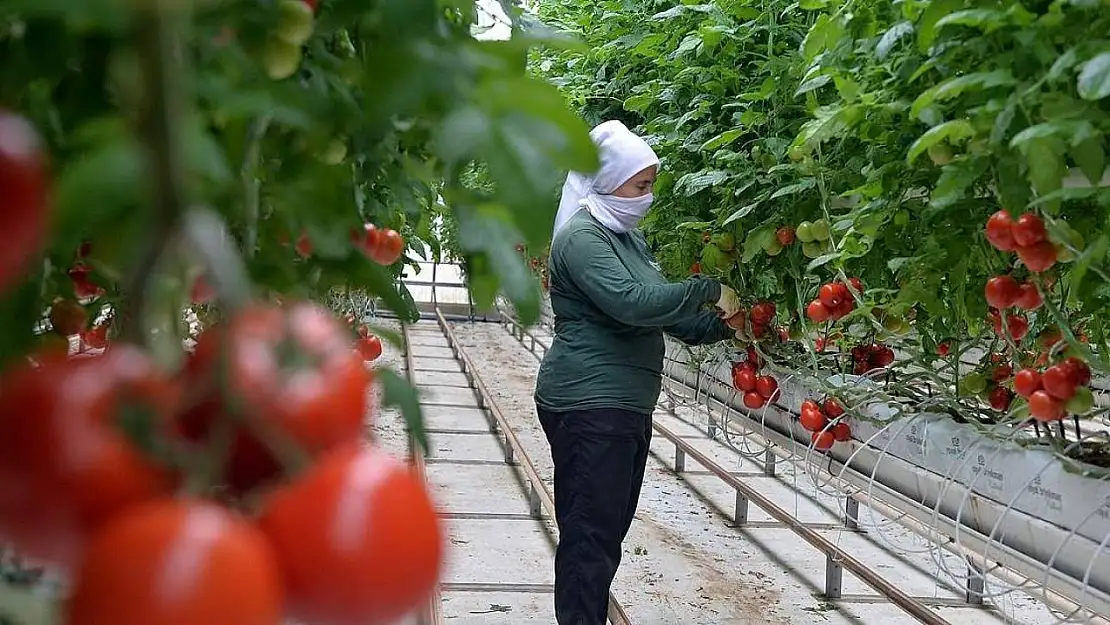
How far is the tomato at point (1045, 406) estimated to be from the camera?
66.2 inches

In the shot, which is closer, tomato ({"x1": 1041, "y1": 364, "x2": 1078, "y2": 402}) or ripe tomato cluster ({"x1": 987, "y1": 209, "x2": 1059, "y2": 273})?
ripe tomato cluster ({"x1": 987, "y1": 209, "x2": 1059, "y2": 273})

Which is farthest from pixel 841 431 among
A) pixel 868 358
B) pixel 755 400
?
pixel 755 400

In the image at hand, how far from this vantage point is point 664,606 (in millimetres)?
3254

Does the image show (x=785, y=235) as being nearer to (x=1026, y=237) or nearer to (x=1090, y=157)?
(x=1026, y=237)

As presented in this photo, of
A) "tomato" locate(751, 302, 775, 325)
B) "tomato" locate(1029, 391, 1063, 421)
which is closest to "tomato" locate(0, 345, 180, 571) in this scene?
"tomato" locate(1029, 391, 1063, 421)

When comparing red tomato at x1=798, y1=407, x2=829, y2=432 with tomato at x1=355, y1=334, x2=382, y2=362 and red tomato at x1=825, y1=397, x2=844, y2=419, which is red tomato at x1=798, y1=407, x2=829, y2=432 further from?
tomato at x1=355, y1=334, x2=382, y2=362

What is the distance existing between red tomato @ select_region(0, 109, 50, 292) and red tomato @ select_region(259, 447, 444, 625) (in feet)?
0.31

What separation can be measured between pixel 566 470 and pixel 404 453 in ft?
9.14

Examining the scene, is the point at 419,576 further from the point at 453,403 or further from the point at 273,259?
the point at 453,403

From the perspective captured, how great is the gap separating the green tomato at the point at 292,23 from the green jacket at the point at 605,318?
186cm

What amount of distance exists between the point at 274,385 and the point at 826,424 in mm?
2465

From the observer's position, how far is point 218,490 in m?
0.30

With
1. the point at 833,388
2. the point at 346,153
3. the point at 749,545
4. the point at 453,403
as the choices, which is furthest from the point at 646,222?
the point at 453,403

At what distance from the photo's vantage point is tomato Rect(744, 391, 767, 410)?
3.03 m
